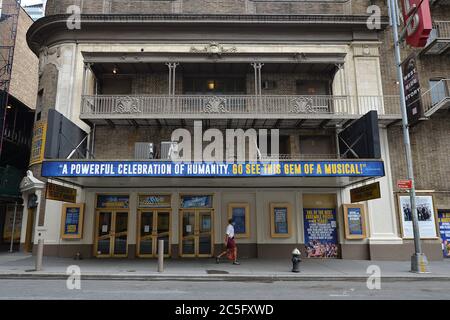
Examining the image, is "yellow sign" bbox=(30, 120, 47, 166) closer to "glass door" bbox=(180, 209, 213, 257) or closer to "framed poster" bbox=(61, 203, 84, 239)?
"framed poster" bbox=(61, 203, 84, 239)

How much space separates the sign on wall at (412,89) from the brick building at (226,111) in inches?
50.8

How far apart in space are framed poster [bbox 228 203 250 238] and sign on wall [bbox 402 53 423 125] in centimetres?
801

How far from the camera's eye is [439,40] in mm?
16172

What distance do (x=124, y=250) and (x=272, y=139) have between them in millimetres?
8489

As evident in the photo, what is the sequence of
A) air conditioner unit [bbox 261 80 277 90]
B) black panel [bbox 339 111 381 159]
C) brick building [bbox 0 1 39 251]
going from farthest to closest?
brick building [bbox 0 1 39 251]
air conditioner unit [bbox 261 80 277 90]
black panel [bbox 339 111 381 159]

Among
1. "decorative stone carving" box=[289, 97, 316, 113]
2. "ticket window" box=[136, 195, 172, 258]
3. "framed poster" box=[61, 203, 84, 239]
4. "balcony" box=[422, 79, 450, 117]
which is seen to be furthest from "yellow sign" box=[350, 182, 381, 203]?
"framed poster" box=[61, 203, 84, 239]

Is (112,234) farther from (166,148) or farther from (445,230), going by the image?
(445,230)

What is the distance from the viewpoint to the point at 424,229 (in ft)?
51.6

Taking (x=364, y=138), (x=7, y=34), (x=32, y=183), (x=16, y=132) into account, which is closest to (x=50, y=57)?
(x=32, y=183)

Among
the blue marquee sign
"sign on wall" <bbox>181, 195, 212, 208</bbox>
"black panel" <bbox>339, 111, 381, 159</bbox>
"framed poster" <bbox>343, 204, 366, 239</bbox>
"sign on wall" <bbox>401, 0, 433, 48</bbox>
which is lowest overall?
"framed poster" <bbox>343, 204, 366, 239</bbox>

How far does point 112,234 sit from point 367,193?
35.8ft

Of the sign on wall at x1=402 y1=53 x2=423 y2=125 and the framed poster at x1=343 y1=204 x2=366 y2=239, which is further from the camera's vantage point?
the framed poster at x1=343 y1=204 x2=366 y2=239

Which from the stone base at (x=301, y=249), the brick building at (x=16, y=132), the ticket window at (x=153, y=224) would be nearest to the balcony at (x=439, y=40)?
the stone base at (x=301, y=249)

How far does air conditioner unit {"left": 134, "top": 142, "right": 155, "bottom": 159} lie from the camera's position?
1595 centimetres
